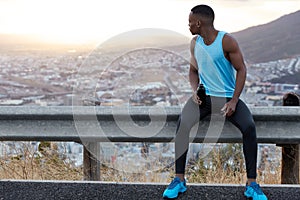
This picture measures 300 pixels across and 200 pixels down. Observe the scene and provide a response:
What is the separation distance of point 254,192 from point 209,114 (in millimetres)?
767

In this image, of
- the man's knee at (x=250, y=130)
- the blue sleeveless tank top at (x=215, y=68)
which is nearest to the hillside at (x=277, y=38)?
the blue sleeveless tank top at (x=215, y=68)

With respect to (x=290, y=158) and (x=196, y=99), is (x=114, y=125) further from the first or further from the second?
(x=290, y=158)

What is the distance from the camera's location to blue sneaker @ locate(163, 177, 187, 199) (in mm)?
3797

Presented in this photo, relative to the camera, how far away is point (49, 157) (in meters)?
5.04

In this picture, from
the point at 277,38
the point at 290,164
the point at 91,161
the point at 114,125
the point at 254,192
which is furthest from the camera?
the point at 277,38

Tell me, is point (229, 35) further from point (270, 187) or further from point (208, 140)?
point (270, 187)

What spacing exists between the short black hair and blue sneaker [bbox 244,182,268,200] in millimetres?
1464

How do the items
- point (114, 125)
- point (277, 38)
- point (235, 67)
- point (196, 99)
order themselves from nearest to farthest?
point (235, 67) → point (196, 99) → point (114, 125) → point (277, 38)

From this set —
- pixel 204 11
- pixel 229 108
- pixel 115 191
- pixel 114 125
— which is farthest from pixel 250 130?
pixel 115 191

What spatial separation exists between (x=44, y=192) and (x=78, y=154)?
68 cm

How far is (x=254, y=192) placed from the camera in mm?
3707

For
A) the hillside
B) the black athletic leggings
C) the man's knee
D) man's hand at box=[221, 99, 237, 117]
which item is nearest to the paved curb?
the black athletic leggings

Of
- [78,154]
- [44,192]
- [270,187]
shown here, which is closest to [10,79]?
[78,154]

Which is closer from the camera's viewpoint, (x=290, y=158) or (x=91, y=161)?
(x=290, y=158)
